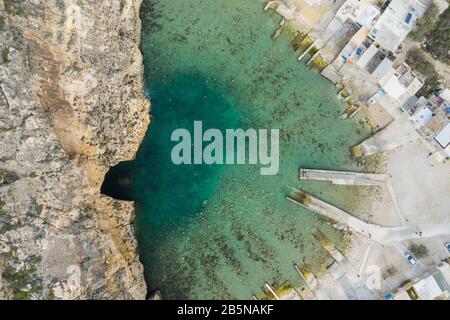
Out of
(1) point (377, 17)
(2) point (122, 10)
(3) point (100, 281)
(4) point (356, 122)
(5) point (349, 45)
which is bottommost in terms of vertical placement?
(3) point (100, 281)

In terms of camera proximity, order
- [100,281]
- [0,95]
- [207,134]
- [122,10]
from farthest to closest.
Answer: [207,134], [122,10], [100,281], [0,95]

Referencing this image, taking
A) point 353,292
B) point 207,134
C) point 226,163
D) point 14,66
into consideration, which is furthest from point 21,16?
point 353,292

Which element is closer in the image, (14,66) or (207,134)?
(14,66)

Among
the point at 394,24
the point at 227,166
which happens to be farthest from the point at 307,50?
the point at 227,166

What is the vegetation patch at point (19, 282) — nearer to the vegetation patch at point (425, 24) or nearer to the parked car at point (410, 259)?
the parked car at point (410, 259)

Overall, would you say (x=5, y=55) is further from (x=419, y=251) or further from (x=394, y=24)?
(x=419, y=251)

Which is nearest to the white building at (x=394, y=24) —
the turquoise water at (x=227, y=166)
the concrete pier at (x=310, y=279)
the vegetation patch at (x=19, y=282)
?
the turquoise water at (x=227, y=166)

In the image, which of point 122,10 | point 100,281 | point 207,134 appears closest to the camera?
point 100,281

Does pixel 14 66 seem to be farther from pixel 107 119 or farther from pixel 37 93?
pixel 107 119
